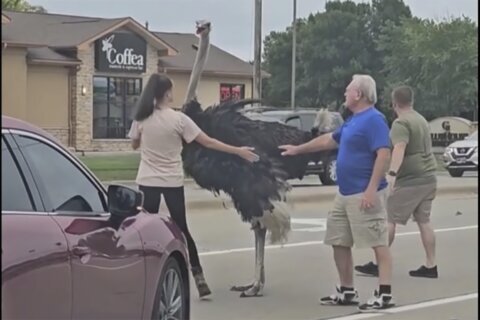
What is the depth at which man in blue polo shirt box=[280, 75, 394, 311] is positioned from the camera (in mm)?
8430

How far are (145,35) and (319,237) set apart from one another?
2961cm

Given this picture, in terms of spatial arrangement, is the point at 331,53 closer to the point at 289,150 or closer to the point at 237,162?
the point at 289,150

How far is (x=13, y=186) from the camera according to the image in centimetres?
486

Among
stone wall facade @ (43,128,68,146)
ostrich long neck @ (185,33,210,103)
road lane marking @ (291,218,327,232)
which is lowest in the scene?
road lane marking @ (291,218,327,232)

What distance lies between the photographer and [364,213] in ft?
27.8

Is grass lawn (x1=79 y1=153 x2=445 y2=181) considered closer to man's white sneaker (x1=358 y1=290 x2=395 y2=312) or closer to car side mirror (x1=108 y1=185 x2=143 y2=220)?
man's white sneaker (x1=358 y1=290 x2=395 y2=312)

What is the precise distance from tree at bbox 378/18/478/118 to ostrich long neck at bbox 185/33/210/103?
42.4 m

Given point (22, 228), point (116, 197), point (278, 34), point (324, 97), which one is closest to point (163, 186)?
point (116, 197)

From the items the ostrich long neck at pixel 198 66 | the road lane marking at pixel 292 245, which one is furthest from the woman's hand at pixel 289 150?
Answer: the road lane marking at pixel 292 245

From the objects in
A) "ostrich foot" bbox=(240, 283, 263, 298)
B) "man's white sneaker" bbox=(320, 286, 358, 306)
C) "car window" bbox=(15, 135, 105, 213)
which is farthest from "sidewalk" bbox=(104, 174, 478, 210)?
"car window" bbox=(15, 135, 105, 213)

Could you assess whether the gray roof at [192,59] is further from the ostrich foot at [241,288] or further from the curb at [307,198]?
the ostrich foot at [241,288]

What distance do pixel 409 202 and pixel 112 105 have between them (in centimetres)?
3312

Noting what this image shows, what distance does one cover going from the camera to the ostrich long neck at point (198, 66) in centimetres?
962

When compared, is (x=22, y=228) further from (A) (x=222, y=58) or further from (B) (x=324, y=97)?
(B) (x=324, y=97)
